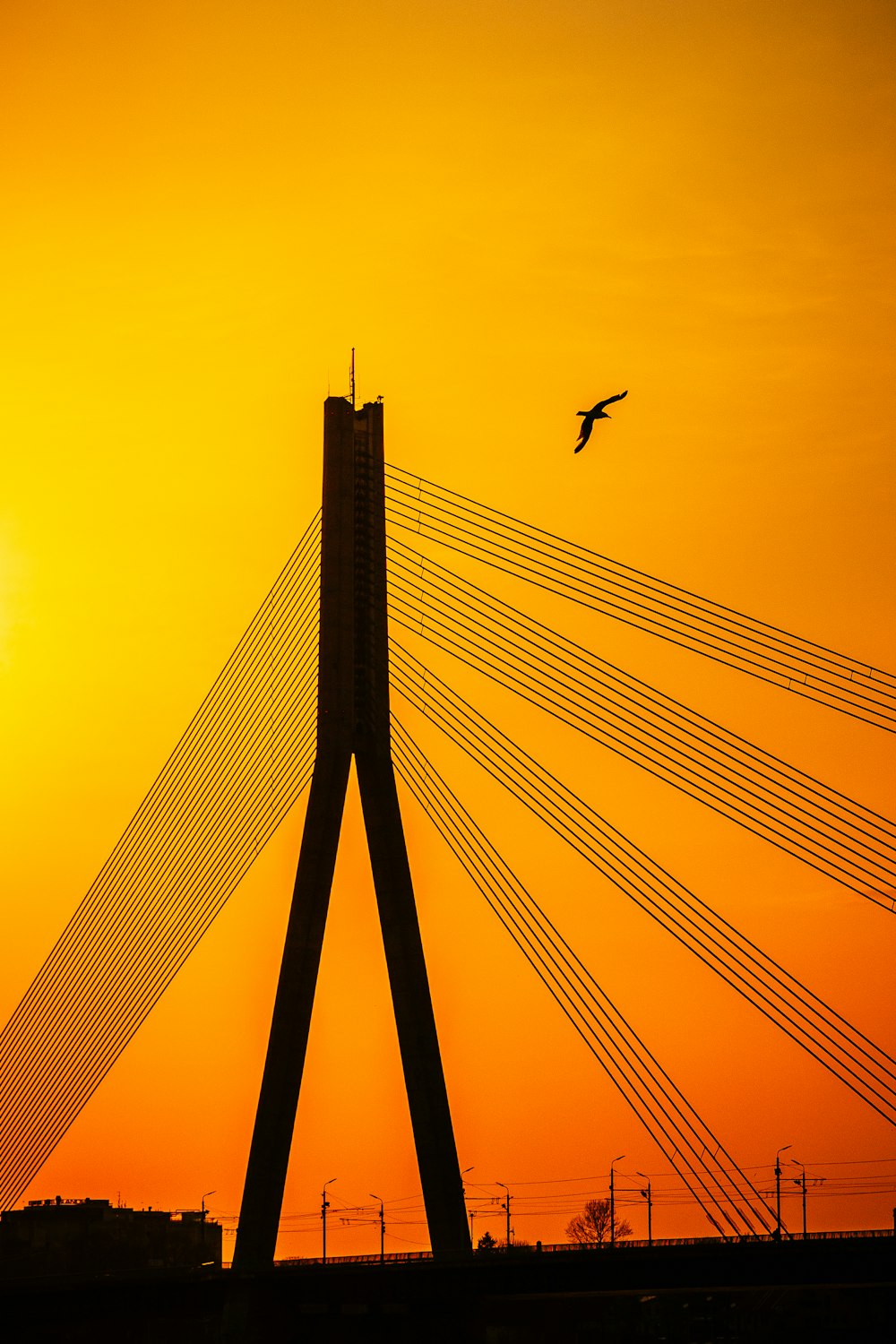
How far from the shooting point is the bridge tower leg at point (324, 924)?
4591cm

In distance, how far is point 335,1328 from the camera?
5416 cm

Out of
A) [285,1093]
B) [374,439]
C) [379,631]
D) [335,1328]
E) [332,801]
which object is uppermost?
[374,439]

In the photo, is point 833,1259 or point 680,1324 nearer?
point 833,1259

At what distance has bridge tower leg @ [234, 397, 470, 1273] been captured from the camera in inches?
1807

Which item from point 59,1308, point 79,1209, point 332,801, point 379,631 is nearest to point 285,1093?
point 332,801

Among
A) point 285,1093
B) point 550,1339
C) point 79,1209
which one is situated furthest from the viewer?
point 79,1209

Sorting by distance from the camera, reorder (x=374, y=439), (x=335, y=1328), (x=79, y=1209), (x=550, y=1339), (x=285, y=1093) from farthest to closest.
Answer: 1. (x=79, y=1209)
2. (x=550, y=1339)
3. (x=335, y=1328)
4. (x=374, y=439)
5. (x=285, y=1093)

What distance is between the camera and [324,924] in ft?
152

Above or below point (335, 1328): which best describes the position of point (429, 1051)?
above

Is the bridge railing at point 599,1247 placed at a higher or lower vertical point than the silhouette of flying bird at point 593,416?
lower

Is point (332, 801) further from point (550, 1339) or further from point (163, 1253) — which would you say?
point (163, 1253)

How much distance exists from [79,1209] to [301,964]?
7464cm

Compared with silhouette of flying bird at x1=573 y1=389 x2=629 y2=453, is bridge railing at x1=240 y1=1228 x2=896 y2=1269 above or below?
below

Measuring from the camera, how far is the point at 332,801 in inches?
1836
